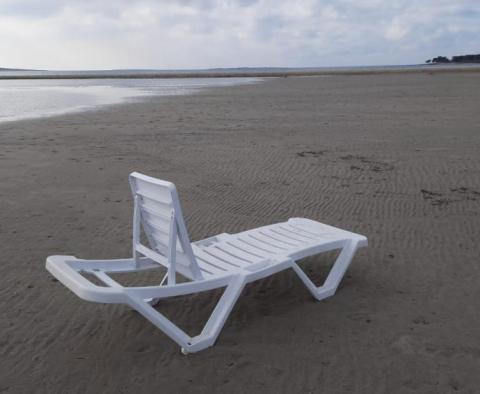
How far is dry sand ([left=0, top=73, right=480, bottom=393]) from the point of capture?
340 cm

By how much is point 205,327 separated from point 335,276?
4.31 ft

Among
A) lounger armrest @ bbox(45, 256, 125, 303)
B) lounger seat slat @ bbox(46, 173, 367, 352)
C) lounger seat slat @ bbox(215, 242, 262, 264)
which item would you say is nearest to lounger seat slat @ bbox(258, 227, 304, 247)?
lounger seat slat @ bbox(46, 173, 367, 352)

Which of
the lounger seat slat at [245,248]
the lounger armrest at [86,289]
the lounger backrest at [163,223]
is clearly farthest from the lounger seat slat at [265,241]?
the lounger armrest at [86,289]

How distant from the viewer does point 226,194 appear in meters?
7.74

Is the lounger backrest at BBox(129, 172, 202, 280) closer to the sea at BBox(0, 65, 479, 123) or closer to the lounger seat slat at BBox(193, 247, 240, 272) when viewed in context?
the lounger seat slat at BBox(193, 247, 240, 272)

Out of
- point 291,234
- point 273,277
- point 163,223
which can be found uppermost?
point 163,223

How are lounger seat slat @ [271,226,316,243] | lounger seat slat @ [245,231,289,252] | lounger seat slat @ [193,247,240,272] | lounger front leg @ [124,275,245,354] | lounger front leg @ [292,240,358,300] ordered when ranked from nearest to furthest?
lounger front leg @ [124,275,245,354] < lounger seat slat @ [193,247,240,272] < lounger front leg @ [292,240,358,300] < lounger seat slat @ [245,231,289,252] < lounger seat slat @ [271,226,316,243]

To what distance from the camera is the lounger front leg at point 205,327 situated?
10.8ft

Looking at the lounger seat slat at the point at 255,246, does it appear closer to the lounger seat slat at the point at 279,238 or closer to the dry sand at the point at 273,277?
the lounger seat slat at the point at 279,238

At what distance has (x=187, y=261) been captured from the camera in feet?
12.4

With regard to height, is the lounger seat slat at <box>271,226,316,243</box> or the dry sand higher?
the lounger seat slat at <box>271,226,316,243</box>

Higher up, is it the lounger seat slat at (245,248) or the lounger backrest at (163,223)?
the lounger backrest at (163,223)

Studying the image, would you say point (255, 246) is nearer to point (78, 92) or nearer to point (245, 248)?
point (245, 248)

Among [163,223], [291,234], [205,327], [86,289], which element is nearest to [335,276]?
[291,234]
